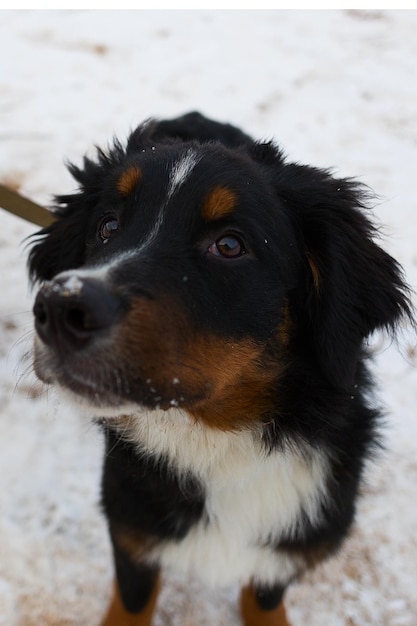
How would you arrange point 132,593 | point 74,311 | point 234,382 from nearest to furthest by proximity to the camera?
point 74,311 < point 234,382 < point 132,593

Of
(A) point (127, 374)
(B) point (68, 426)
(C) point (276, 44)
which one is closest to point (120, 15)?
(C) point (276, 44)

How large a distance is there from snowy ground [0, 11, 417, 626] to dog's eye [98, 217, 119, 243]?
0.57 m

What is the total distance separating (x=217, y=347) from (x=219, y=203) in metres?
0.44

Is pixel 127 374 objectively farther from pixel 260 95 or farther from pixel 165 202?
pixel 260 95

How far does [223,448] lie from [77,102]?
4.41 m

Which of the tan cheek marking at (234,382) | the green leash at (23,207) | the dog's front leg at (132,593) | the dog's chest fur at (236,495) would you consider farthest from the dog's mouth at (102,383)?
the green leash at (23,207)

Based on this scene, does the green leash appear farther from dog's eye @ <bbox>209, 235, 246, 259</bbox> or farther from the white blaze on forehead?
dog's eye @ <bbox>209, 235, 246, 259</bbox>

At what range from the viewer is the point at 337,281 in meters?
2.10

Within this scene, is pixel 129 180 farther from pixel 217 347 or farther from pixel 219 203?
pixel 217 347

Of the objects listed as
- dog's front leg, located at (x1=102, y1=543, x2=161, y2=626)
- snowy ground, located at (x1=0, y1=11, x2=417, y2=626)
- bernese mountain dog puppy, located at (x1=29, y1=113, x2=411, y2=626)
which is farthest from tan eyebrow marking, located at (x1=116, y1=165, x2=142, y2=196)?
dog's front leg, located at (x1=102, y1=543, x2=161, y2=626)

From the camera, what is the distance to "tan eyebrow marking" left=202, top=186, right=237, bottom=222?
1.92 metres

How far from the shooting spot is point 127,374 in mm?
1634

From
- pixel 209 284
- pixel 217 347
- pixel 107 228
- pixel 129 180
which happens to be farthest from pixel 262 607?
pixel 129 180

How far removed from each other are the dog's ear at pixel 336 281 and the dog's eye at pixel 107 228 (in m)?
0.57
